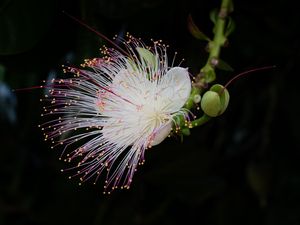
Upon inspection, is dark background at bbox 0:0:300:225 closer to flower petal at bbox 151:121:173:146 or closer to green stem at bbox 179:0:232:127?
green stem at bbox 179:0:232:127

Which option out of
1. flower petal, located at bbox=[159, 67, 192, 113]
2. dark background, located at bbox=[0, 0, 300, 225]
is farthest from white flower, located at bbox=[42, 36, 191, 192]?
dark background, located at bbox=[0, 0, 300, 225]

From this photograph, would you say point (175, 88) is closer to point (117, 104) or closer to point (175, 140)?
point (117, 104)

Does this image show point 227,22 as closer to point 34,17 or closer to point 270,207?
point 34,17

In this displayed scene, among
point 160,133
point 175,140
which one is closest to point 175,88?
point 160,133

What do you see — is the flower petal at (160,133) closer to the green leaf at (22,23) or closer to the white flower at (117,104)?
the white flower at (117,104)

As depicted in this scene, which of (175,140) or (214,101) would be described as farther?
(175,140)

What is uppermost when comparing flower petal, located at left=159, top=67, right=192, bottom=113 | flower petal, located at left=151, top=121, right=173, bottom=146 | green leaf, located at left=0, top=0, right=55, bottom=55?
green leaf, located at left=0, top=0, right=55, bottom=55

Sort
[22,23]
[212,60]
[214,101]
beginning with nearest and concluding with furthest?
[214,101]
[212,60]
[22,23]

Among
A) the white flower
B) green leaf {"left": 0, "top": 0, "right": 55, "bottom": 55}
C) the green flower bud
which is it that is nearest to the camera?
the green flower bud
